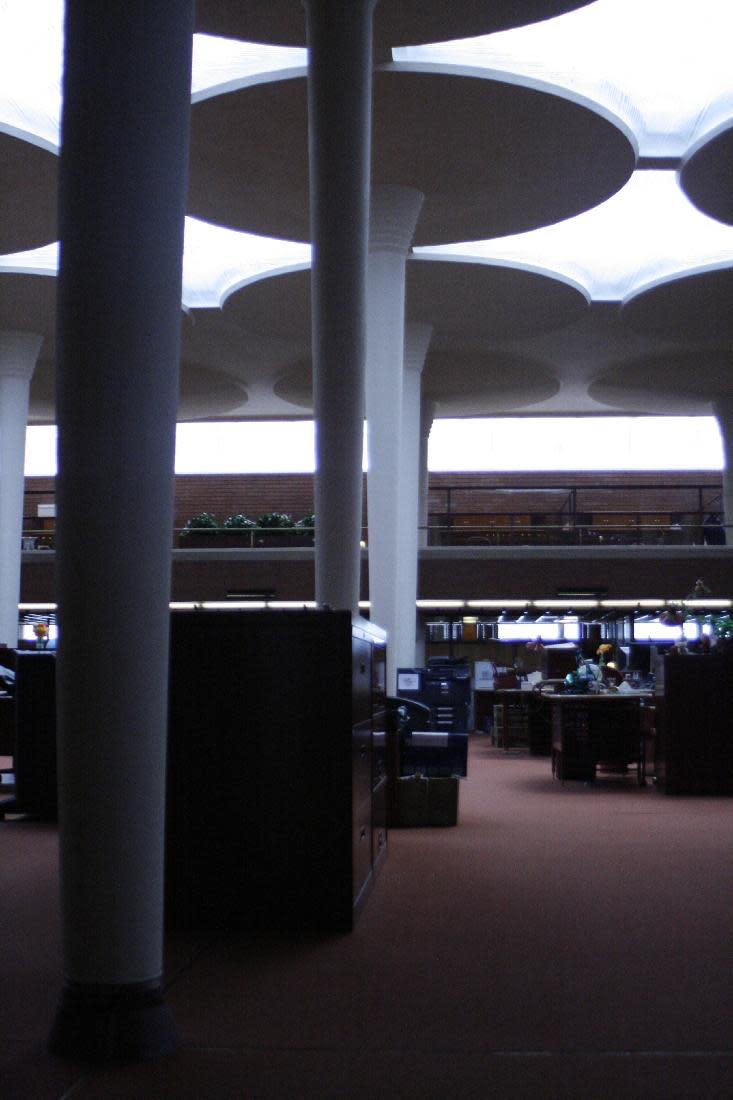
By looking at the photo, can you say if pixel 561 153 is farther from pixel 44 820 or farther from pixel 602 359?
pixel 602 359

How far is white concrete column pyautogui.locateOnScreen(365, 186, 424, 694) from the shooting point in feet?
55.6

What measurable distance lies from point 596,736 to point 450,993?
940 cm

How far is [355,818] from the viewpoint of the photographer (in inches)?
225

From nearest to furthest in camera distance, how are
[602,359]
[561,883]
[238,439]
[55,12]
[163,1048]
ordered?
[163,1048] → [561,883] → [55,12] → [602,359] → [238,439]

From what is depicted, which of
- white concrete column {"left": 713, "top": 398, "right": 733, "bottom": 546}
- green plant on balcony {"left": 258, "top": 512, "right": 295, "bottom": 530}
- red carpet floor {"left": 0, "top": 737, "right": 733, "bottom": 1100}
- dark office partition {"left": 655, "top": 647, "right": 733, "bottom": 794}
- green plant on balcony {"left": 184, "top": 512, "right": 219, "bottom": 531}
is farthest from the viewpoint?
green plant on balcony {"left": 258, "top": 512, "right": 295, "bottom": 530}

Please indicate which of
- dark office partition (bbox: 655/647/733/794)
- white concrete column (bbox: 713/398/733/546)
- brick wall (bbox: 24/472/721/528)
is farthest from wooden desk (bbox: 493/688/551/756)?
brick wall (bbox: 24/472/721/528)

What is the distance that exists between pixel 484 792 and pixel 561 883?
5.74 metres

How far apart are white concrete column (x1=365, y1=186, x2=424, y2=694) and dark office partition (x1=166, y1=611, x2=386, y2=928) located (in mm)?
11027

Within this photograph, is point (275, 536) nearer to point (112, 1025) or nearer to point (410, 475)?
point (410, 475)

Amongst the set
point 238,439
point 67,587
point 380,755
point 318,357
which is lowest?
point 380,755

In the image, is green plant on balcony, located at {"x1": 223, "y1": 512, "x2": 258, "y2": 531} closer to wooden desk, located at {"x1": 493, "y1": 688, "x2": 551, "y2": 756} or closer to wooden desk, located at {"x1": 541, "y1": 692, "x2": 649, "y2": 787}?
wooden desk, located at {"x1": 493, "y1": 688, "x2": 551, "y2": 756}

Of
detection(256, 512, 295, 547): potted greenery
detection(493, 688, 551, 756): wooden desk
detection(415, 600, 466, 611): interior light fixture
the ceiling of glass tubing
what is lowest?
detection(493, 688, 551, 756): wooden desk

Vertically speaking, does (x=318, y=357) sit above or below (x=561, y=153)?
below

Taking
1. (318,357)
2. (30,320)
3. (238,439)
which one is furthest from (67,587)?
(238,439)
